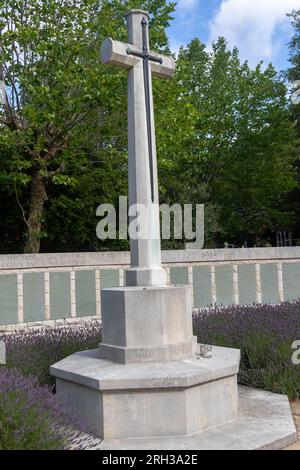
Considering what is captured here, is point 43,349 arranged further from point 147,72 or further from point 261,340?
point 147,72

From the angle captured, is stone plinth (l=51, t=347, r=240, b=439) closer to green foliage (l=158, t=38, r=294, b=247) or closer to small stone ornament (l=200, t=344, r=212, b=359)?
small stone ornament (l=200, t=344, r=212, b=359)

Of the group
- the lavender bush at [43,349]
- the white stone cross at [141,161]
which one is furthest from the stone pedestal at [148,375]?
the lavender bush at [43,349]

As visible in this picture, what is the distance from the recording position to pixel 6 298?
970 cm

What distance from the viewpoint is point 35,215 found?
1530cm

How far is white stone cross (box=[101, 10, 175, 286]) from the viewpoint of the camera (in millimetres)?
5559

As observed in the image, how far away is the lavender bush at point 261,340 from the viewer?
20.7 ft

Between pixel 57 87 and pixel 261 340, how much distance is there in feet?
34.1

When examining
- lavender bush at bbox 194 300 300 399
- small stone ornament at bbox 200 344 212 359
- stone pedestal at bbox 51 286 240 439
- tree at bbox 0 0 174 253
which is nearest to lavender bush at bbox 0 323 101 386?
stone pedestal at bbox 51 286 240 439

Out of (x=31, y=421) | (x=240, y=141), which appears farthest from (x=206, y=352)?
(x=240, y=141)

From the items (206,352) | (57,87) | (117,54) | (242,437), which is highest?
(57,87)

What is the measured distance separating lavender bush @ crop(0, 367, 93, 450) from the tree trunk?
33.9ft
